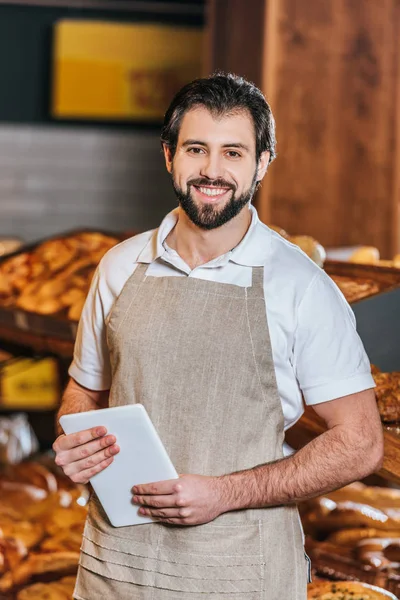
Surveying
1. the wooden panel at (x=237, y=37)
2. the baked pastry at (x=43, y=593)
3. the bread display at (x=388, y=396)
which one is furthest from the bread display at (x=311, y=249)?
the wooden panel at (x=237, y=37)

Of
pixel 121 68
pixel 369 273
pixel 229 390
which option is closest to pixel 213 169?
pixel 229 390

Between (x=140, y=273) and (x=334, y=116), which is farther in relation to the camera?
(x=334, y=116)

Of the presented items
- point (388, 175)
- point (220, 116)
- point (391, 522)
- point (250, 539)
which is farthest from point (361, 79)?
point (250, 539)

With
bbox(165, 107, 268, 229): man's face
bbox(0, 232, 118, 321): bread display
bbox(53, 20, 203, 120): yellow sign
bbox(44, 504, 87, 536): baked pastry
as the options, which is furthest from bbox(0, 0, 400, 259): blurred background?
bbox(165, 107, 268, 229): man's face

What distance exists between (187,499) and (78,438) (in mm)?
225

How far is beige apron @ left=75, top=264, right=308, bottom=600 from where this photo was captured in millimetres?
1705

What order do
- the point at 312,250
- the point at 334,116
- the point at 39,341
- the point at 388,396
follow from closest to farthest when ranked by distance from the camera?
the point at 388,396 → the point at 312,250 → the point at 39,341 → the point at 334,116

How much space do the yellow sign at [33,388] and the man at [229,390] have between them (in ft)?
13.9

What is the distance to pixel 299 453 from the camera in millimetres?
1671

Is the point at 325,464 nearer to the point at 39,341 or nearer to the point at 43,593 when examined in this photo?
the point at 43,593

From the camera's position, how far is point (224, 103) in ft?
5.65

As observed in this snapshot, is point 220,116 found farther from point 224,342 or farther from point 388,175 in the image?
point 388,175

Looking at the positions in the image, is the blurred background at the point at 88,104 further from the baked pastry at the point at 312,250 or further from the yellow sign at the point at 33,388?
the baked pastry at the point at 312,250

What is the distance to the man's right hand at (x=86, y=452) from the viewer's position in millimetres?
1681
